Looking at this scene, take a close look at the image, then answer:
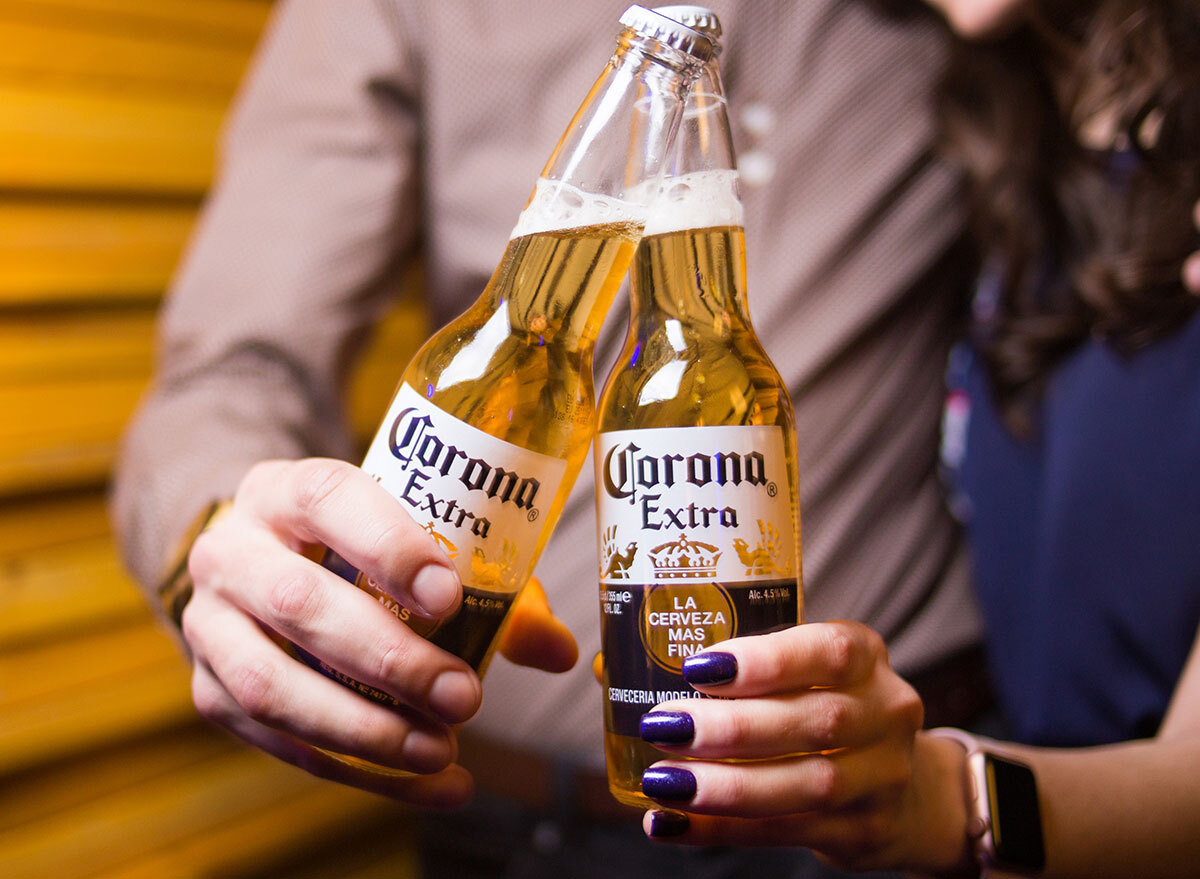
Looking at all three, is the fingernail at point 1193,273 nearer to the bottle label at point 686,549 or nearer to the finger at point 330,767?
the bottle label at point 686,549

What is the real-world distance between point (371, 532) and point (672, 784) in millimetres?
165

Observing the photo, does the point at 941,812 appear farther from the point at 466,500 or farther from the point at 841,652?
the point at 466,500

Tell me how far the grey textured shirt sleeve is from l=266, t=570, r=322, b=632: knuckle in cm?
28

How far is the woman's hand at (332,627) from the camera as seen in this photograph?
36 centimetres

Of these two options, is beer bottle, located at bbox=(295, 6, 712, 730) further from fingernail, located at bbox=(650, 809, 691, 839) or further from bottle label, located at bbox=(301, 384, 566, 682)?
fingernail, located at bbox=(650, 809, 691, 839)

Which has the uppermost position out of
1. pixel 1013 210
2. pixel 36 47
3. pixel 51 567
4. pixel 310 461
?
pixel 36 47

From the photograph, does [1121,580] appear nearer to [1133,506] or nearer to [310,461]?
[1133,506]

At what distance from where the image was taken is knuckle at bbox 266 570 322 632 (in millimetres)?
376

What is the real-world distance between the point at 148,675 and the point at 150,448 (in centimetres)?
48

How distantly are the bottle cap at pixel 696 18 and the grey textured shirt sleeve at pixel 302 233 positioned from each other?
41cm

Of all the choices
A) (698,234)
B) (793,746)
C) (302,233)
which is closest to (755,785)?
(793,746)

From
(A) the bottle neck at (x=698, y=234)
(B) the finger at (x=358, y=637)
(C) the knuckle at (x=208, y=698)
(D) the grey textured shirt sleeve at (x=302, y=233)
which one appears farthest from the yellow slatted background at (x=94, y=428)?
(A) the bottle neck at (x=698, y=234)

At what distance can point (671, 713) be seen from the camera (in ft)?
1.17

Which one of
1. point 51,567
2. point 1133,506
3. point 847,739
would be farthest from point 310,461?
point 51,567
